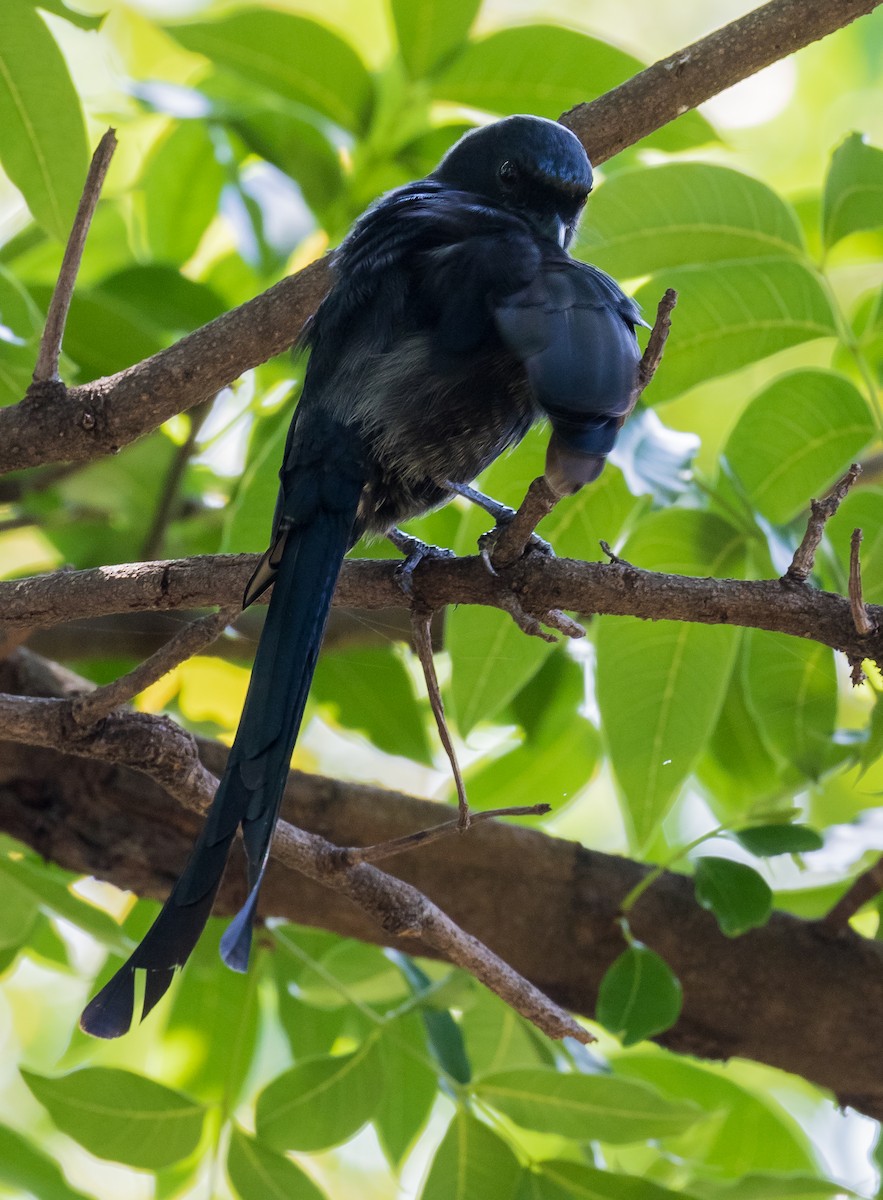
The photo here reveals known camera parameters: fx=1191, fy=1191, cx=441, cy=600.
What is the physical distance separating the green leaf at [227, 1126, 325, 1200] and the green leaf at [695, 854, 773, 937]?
67cm

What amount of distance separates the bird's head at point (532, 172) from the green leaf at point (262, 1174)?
1.31 meters

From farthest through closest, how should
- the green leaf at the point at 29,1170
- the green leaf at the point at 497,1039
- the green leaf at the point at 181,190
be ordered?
the green leaf at the point at 181,190 → the green leaf at the point at 497,1039 → the green leaf at the point at 29,1170

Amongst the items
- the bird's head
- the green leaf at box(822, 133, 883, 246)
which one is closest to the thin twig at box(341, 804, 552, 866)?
the bird's head

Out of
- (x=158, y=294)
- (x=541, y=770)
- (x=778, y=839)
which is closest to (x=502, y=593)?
(x=778, y=839)

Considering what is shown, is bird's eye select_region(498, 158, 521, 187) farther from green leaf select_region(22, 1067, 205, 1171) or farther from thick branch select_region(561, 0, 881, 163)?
green leaf select_region(22, 1067, 205, 1171)

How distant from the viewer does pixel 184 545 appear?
7.82 ft

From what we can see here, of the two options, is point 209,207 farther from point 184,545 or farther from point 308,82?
point 184,545

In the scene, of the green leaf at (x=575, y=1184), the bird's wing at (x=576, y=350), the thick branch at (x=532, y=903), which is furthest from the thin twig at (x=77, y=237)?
the green leaf at (x=575, y=1184)

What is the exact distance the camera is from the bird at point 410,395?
4.00 ft

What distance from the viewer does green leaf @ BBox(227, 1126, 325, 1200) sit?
1.64 meters

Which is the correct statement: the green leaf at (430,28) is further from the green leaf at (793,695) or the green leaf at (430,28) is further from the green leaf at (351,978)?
the green leaf at (351,978)

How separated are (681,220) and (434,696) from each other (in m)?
0.86

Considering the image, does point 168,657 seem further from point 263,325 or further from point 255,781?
point 263,325

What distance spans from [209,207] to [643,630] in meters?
1.27
